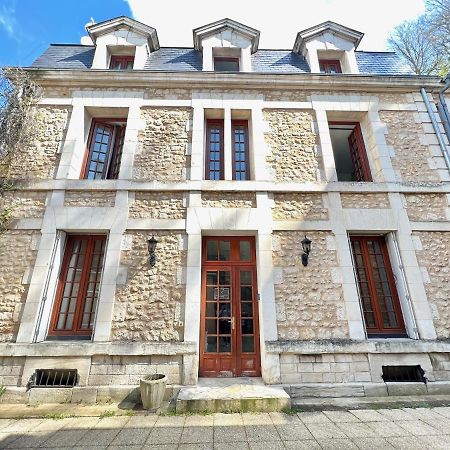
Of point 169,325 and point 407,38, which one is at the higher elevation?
point 407,38

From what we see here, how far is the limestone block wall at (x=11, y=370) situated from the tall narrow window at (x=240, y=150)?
5.02 m

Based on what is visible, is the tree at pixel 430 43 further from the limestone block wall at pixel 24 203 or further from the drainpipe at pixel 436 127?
the limestone block wall at pixel 24 203

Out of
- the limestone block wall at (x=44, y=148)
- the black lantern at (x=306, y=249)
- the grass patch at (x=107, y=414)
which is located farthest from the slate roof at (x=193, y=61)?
the grass patch at (x=107, y=414)

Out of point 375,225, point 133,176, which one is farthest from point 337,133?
point 133,176

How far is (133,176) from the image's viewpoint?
5086mm

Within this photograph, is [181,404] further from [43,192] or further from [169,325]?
[43,192]

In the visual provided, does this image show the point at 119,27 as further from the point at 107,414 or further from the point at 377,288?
the point at 377,288

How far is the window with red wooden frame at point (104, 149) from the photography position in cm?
550

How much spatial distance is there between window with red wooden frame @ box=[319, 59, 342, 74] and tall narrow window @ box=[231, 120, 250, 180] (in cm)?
288

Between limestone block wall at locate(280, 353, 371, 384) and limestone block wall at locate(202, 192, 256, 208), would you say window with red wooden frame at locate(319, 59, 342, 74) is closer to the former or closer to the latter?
limestone block wall at locate(202, 192, 256, 208)

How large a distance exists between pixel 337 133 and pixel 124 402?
289 inches

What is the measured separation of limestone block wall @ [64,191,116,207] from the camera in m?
4.86

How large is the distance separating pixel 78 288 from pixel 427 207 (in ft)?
23.3

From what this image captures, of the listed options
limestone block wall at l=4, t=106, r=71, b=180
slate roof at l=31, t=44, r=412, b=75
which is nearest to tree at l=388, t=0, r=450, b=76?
slate roof at l=31, t=44, r=412, b=75
